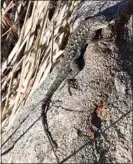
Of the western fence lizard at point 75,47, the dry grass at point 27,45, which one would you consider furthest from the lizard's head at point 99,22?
the dry grass at point 27,45

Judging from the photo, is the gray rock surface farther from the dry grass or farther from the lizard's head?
the dry grass

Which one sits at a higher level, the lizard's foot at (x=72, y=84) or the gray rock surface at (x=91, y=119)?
the lizard's foot at (x=72, y=84)

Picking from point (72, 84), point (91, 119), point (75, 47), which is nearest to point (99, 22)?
point (75, 47)

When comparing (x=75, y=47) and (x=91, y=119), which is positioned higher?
(x=75, y=47)

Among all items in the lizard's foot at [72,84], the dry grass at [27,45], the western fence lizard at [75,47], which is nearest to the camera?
the lizard's foot at [72,84]

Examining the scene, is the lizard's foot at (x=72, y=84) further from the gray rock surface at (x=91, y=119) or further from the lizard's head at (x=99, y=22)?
the lizard's head at (x=99, y=22)

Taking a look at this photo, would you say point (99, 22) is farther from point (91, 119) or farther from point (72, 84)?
point (91, 119)
